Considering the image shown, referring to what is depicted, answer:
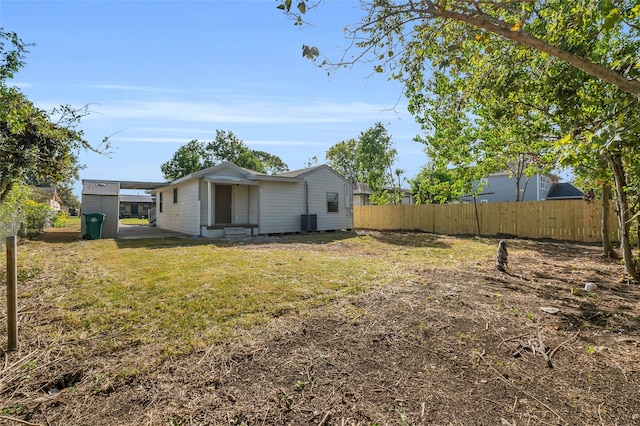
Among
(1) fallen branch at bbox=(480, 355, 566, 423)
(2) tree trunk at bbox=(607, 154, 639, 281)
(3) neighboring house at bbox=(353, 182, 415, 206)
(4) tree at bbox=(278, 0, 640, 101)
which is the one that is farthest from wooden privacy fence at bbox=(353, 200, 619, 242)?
(1) fallen branch at bbox=(480, 355, 566, 423)

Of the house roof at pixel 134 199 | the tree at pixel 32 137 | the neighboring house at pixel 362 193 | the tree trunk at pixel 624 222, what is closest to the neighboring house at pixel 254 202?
the tree at pixel 32 137

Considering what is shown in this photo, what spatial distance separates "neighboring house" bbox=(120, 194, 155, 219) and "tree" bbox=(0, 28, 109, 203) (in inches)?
1516

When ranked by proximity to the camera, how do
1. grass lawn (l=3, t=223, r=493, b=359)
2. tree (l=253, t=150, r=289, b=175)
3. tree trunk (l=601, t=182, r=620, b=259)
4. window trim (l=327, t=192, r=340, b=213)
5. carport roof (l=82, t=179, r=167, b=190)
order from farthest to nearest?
tree (l=253, t=150, r=289, b=175) → window trim (l=327, t=192, r=340, b=213) → carport roof (l=82, t=179, r=167, b=190) → tree trunk (l=601, t=182, r=620, b=259) → grass lawn (l=3, t=223, r=493, b=359)

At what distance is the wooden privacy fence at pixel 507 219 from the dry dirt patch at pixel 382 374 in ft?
31.0

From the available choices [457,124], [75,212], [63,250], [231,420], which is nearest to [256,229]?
[63,250]

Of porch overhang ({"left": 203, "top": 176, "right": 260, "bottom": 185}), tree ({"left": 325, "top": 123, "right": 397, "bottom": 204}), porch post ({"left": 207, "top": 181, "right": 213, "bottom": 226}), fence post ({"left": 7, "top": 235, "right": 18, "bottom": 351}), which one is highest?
tree ({"left": 325, "top": 123, "right": 397, "bottom": 204})

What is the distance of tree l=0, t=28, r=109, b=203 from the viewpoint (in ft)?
22.0

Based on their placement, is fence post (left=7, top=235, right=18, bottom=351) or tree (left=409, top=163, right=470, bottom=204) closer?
fence post (left=7, top=235, right=18, bottom=351)

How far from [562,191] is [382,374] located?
31.9m

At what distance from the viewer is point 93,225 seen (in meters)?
12.2

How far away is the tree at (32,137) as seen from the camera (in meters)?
6.70

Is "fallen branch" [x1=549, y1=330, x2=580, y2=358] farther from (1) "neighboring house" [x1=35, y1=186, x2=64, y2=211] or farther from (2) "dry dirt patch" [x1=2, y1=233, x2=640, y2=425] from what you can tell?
(1) "neighboring house" [x1=35, y1=186, x2=64, y2=211]

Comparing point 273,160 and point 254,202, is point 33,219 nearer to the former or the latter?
point 254,202

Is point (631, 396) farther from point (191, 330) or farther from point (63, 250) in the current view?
point (63, 250)
